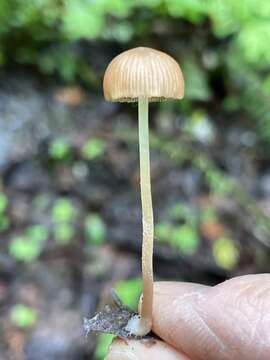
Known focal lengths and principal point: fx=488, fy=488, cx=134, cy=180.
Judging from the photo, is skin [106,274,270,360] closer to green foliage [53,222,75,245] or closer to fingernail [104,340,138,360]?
fingernail [104,340,138,360]

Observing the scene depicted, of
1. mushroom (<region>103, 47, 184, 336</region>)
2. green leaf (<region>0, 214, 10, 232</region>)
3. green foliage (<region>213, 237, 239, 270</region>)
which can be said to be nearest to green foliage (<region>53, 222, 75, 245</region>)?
green leaf (<region>0, 214, 10, 232</region>)

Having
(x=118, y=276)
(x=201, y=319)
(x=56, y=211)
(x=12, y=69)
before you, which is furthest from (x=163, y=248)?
(x=12, y=69)

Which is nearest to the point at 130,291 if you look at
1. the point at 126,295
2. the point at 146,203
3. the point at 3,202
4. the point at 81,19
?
the point at 126,295

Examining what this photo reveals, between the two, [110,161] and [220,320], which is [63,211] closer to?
[110,161]

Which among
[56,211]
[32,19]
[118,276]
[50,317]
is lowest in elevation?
[50,317]

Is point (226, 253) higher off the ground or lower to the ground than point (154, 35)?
lower

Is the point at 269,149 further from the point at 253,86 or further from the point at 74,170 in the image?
the point at 74,170
